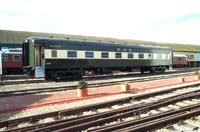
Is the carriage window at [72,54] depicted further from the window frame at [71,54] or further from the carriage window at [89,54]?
the carriage window at [89,54]

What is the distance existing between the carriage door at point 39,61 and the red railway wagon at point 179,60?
2921 cm

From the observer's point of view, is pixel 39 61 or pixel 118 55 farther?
pixel 118 55

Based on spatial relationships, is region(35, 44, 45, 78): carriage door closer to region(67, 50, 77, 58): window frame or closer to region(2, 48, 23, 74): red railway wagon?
region(67, 50, 77, 58): window frame

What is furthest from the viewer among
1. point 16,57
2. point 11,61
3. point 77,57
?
point 16,57

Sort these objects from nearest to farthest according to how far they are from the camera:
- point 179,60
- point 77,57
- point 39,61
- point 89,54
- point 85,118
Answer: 1. point 85,118
2. point 39,61
3. point 77,57
4. point 89,54
5. point 179,60

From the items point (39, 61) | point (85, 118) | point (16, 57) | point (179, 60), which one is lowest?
point (85, 118)

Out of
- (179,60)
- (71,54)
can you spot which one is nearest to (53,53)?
(71,54)

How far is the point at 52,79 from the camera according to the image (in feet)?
76.3

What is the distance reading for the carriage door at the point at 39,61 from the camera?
21938 millimetres

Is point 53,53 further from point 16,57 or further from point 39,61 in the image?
point 16,57

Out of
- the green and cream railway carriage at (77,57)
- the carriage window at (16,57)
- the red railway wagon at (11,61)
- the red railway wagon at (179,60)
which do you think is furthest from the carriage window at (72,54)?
the red railway wagon at (179,60)

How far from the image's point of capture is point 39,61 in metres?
22.2

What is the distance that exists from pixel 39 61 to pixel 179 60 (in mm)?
31059

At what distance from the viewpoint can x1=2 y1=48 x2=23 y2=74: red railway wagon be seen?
104 feet
